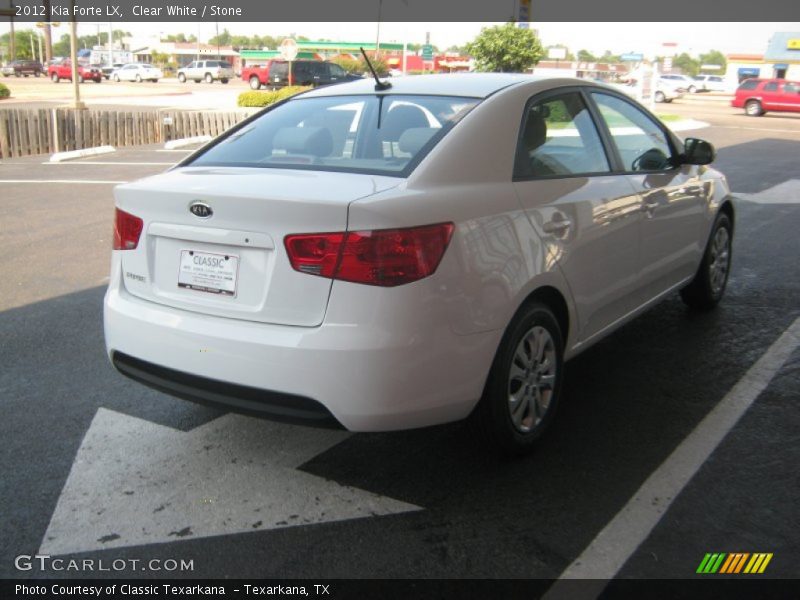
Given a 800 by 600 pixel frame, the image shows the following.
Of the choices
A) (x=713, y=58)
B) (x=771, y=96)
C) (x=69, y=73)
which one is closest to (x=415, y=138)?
(x=771, y=96)

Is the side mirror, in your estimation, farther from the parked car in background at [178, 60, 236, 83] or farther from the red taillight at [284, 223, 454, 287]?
the parked car in background at [178, 60, 236, 83]

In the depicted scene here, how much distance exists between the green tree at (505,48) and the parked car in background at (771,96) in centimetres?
1251

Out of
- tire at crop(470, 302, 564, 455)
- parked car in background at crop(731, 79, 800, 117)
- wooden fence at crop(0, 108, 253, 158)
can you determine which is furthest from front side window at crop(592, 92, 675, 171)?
parked car in background at crop(731, 79, 800, 117)

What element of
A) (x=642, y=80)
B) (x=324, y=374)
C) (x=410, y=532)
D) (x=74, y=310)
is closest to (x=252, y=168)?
(x=324, y=374)

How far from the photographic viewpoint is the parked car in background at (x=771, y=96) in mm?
34125

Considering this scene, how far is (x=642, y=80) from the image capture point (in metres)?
30.8

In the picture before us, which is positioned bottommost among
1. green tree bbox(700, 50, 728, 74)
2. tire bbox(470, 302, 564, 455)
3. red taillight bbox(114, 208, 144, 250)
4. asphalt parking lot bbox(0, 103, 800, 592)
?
asphalt parking lot bbox(0, 103, 800, 592)

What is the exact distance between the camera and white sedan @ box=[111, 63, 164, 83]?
61.4 metres

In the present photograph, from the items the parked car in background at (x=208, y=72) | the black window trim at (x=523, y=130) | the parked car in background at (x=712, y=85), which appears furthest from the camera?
the parked car in background at (x=712, y=85)

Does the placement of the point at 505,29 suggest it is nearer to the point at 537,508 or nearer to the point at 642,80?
the point at 642,80

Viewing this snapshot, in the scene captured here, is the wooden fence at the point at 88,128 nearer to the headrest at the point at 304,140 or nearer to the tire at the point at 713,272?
the headrest at the point at 304,140

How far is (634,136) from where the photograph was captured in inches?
184

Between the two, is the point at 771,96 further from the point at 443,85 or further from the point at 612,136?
the point at 443,85

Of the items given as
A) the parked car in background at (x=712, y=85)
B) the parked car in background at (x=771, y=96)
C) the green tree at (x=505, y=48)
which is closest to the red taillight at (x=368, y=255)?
the green tree at (x=505, y=48)
